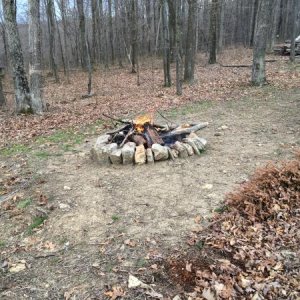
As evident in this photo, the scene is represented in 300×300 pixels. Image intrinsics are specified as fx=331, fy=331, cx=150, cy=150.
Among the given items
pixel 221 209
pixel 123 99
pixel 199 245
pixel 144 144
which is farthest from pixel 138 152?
pixel 123 99

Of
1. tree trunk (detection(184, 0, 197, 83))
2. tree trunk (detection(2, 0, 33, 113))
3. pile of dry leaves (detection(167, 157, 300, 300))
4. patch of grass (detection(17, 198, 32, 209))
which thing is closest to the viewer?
pile of dry leaves (detection(167, 157, 300, 300))

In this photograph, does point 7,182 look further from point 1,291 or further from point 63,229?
point 1,291

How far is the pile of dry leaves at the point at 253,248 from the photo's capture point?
→ 3219mm

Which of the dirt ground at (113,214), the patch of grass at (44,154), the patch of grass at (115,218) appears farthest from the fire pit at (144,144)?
the patch of grass at (115,218)

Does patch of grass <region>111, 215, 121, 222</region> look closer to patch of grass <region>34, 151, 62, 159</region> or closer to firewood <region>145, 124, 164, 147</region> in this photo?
firewood <region>145, 124, 164, 147</region>

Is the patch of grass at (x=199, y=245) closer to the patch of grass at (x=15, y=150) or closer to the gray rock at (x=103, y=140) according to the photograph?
the gray rock at (x=103, y=140)

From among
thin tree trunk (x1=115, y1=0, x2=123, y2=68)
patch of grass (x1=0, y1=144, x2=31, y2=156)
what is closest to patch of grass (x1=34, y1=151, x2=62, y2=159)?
patch of grass (x1=0, y1=144, x2=31, y2=156)

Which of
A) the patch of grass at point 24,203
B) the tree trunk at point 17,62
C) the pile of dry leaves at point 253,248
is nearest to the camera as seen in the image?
the pile of dry leaves at point 253,248

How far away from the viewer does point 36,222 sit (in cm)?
463

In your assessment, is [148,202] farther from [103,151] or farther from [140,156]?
[103,151]

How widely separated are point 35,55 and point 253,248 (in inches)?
362

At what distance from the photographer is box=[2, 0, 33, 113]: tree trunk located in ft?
34.3

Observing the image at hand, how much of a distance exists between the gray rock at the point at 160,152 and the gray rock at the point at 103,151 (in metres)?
0.79

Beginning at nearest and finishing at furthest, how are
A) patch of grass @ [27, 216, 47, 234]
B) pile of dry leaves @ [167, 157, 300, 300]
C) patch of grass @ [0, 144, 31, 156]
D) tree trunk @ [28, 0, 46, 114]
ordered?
1. pile of dry leaves @ [167, 157, 300, 300]
2. patch of grass @ [27, 216, 47, 234]
3. patch of grass @ [0, 144, 31, 156]
4. tree trunk @ [28, 0, 46, 114]
